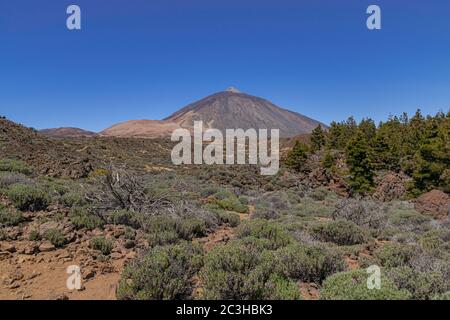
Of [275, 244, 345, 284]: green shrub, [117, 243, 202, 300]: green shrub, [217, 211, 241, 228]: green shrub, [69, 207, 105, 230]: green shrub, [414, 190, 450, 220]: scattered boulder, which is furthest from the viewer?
[414, 190, 450, 220]: scattered boulder

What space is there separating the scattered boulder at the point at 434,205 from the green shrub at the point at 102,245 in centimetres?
1396

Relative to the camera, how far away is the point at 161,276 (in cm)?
414

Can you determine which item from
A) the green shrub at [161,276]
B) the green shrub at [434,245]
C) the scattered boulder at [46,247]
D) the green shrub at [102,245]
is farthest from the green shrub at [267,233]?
the scattered boulder at [46,247]

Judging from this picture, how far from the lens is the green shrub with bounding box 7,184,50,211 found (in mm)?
Result: 7345

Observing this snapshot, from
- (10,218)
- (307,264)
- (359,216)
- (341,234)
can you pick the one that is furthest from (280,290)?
(359,216)

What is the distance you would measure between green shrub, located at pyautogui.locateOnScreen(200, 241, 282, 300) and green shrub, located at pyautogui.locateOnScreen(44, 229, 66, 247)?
290cm

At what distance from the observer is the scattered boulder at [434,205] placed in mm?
14625

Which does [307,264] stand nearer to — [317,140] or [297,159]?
[297,159]

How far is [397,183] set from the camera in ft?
82.8

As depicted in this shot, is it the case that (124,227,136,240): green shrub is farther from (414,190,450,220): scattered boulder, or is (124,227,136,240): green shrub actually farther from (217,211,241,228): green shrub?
(414,190,450,220): scattered boulder

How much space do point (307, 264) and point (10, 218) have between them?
563 centimetres

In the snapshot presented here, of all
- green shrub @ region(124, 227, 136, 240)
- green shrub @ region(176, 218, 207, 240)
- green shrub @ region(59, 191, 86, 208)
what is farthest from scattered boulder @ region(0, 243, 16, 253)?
green shrub @ region(176, 218, 207, 240)
